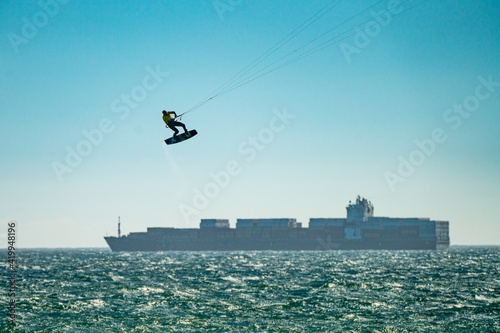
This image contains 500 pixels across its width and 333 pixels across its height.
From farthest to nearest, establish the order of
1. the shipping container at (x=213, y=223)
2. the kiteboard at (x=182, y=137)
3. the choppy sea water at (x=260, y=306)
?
the shipping container at (x=213, y=223) → the kiteboard at (x=182, y=137) → the choppy sea water at (x=260, y=306)

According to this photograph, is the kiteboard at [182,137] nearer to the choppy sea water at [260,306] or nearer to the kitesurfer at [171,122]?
the kitesurfer at [171,122]

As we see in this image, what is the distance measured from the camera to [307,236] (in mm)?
182250

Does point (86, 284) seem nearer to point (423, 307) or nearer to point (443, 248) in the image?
point (423, 307)

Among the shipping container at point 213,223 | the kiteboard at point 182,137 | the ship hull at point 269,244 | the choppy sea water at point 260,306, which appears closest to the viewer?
the choppy sea water at point 260,306

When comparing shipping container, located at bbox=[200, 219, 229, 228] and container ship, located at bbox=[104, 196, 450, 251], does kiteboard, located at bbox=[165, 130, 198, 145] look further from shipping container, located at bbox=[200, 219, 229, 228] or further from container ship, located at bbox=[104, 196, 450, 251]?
shipping container, located at bbox=[200, 219, 229, 228]

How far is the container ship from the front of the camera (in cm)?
18062

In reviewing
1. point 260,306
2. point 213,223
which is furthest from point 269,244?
point 260,306

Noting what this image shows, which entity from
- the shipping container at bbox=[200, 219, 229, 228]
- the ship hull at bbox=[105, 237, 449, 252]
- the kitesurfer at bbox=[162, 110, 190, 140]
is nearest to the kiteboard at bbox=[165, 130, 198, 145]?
the kitesurfer at bbox=[162, 110, 190, 140]

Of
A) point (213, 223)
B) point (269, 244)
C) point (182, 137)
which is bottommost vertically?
point (269, 244)

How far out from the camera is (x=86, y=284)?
1694 inches

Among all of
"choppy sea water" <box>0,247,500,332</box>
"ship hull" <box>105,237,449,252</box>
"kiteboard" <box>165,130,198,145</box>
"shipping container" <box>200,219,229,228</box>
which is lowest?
"ship hull" <box>105,237,449,252</box>

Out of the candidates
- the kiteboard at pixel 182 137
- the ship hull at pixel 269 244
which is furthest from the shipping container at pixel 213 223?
the kiteboard at pixel 182 137

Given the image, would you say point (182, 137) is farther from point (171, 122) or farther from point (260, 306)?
point (260, 306)

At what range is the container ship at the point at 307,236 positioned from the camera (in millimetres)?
180625
